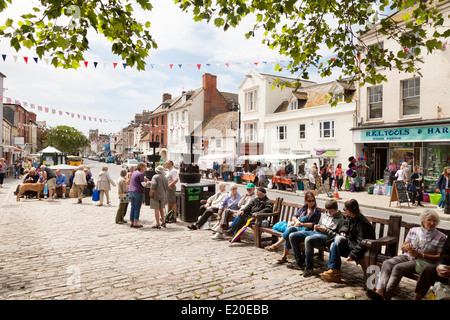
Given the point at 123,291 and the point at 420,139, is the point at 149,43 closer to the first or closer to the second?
the point at 123,291

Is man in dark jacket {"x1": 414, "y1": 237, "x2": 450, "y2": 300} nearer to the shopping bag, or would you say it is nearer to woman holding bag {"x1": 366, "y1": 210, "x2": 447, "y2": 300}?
woman holding bag {"x1": 366, "y1": 210, "x2": 447, "y2": 300}

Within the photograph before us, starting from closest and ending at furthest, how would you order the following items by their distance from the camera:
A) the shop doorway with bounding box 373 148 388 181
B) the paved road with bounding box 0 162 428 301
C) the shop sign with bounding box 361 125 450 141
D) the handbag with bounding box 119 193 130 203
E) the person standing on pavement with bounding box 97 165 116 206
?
1. the paved road with bounding box 0 162 428 301
2. the handbag with bounding box 119 193 130 203
3. the person standing on pavement with bounding box 97 165 116 206
4. the shop sign with bounding box 361 125 450 141
5. the shop doorway with bounding box 373 148 388 181

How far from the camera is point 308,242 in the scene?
16.0ft

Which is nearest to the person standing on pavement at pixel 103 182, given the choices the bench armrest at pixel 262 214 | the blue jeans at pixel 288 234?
the bench armrest at pixel 262 214

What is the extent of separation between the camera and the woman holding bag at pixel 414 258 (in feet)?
12.5

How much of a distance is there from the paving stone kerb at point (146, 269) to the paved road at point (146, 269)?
0.04 ft

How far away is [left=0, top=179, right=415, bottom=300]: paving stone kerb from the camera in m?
4.06

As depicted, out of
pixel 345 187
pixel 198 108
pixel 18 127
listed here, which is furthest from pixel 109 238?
pixel 18 127

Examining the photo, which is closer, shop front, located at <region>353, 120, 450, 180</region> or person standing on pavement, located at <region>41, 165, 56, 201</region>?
person standing on pavement, located at <region>41, 165, 56, 201</region>

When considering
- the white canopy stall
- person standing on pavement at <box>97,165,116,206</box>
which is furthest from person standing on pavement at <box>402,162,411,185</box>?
the white canopy stall

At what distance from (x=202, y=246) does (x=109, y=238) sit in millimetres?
2315

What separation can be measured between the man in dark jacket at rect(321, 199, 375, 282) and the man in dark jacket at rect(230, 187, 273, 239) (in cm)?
237

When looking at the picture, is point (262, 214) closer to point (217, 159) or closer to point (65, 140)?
point (217, 159)

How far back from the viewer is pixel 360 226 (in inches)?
179
